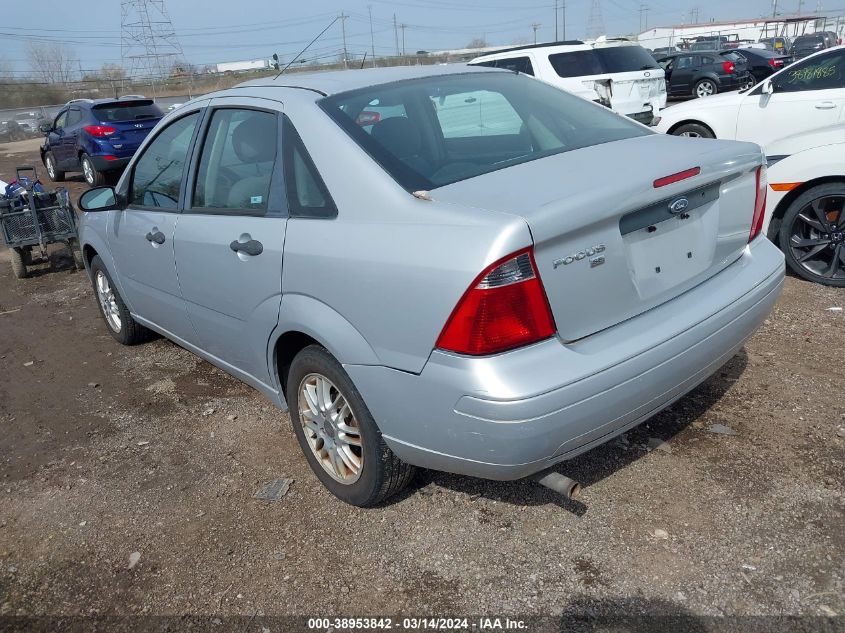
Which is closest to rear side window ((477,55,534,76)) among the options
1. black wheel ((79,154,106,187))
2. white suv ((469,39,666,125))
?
white suv ((469,39,666,125))

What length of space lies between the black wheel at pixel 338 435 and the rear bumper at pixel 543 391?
0.45 feet

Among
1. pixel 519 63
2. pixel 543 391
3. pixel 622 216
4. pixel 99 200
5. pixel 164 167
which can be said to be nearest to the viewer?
pixel 543 391

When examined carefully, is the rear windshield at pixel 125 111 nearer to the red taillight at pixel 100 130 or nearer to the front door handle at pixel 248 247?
the red taillight at pixel 100 130

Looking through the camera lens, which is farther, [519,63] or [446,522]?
[519,63]

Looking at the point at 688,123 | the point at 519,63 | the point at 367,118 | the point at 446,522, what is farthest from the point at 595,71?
the point at 446,522

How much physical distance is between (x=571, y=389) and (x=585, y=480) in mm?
990

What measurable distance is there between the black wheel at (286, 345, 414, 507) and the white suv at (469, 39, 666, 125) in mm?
8677

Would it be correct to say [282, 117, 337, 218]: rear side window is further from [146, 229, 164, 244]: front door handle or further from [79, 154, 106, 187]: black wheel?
[79, 154, 106, 187]: black wheel

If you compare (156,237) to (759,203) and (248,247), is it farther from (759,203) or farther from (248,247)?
(759,203)

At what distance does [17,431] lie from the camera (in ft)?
13.6

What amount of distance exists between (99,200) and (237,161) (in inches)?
61.6

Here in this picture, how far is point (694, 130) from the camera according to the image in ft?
28.5

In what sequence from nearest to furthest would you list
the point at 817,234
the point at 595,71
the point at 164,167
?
1. the point at 164,167
2. the point at 817,234
3. the point at 595,71

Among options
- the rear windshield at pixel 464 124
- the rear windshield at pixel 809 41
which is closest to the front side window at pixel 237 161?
the rear windshield at pixel 464 124
